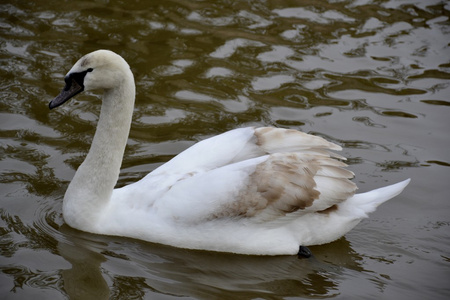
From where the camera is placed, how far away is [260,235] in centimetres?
633

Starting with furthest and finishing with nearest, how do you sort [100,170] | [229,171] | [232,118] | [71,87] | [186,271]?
[232,118], [100,170], [71,87], [229,171], [186,271]

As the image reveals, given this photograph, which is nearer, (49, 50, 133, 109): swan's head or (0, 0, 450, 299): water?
(0, 0, 450, 299): water

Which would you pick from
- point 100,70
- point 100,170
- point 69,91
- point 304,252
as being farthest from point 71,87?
point 304,252

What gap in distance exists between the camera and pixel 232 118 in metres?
8.78

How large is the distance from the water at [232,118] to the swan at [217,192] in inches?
7.1

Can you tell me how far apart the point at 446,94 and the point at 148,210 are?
15.8 ft

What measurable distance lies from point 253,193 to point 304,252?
0.71 m

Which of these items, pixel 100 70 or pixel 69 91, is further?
pixel 69 91

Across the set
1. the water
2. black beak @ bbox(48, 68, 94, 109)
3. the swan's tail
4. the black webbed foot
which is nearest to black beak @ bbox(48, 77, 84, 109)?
black beak @ bbox(48, 68, 94, 109)

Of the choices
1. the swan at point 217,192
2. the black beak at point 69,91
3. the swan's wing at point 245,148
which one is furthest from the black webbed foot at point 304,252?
the black beak at point 69,91

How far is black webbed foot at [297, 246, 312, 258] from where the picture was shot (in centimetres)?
637

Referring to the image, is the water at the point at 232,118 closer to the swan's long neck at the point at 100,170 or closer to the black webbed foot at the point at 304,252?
the black webbed foot at the point at 304,252

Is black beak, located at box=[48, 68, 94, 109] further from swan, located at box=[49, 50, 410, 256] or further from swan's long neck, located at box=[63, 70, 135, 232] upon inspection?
swan's long neck, located at box=[63, 70, 135, 232]

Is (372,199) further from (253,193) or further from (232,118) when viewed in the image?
(232,118)
